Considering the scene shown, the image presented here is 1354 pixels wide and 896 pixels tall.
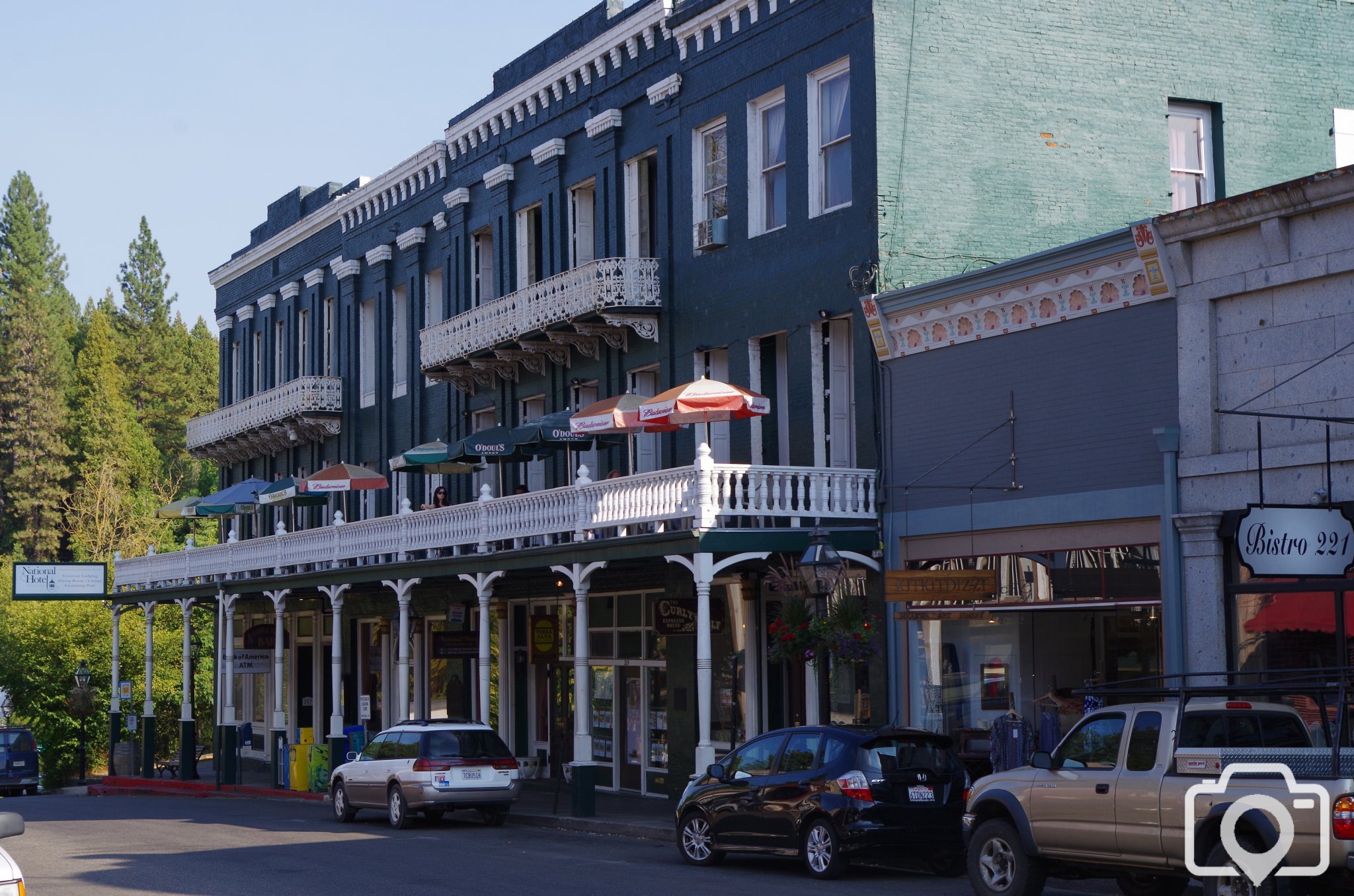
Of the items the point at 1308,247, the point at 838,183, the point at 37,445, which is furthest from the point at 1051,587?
the point at 37,445

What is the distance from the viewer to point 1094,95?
80.5 feet

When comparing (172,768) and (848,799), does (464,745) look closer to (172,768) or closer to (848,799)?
(848,799)

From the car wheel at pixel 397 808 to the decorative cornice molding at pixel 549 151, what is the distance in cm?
1221

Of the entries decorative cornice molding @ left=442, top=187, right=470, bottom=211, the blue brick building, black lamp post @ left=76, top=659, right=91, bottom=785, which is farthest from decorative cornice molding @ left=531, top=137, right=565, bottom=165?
black lamp post @ left=76, top=659, right=91, bottom=785

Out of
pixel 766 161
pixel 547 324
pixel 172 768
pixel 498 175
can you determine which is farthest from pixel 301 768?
pixel 766 161

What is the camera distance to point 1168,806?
12.6m

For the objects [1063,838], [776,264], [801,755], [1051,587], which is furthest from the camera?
[776,264]

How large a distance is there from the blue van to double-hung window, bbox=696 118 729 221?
983 inches

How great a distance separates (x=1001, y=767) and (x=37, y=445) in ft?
240

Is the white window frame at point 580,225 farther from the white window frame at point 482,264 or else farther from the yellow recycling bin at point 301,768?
the yellow recycling bin at point 301,768

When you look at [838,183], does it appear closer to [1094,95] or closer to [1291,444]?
[1094,95]

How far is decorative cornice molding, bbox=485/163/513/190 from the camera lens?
107ft

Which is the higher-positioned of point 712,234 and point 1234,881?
point 712,234

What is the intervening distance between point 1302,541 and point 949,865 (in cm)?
468
